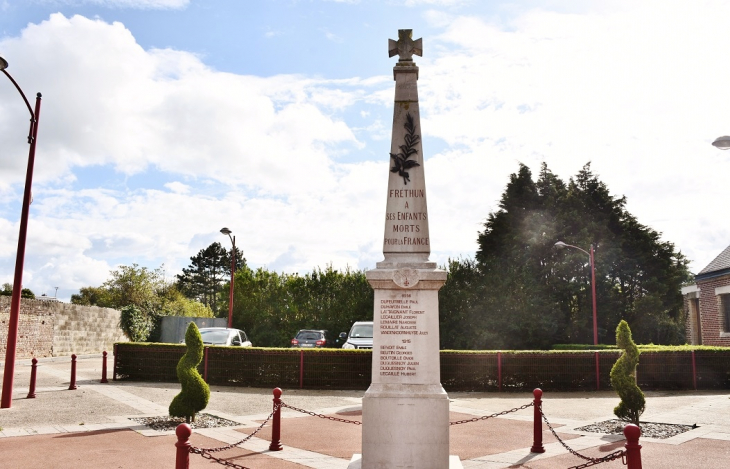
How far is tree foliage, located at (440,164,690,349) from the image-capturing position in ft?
101

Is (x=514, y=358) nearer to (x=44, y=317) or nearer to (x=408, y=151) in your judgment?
(x=408, y=151)

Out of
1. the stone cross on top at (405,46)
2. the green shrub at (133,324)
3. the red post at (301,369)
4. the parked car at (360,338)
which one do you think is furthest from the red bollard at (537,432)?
the green shrub at (133,324)

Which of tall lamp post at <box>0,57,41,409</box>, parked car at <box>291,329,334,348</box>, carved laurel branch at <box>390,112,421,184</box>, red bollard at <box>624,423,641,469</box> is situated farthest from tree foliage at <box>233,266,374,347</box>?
red bollard at <box>624,423,641,469</box>

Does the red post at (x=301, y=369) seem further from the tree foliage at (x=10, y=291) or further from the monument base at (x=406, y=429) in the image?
the tree foliage at (x=10, y=291)

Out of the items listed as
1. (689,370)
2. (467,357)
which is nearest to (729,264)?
(689,370)

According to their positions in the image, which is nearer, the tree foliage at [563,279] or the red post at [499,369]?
the red post at [499,369]

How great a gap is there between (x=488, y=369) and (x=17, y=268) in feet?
40.8

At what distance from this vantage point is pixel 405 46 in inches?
318

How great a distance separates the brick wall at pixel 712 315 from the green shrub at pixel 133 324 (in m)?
30.3

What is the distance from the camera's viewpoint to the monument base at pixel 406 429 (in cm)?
681

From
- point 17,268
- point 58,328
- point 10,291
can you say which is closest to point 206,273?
point 10,291

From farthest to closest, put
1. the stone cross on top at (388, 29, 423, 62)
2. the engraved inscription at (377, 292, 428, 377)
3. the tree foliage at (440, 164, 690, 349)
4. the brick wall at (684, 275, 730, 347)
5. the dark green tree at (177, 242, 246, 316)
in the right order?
the dark green tree at (177, 242, 246, 316) → the tree foliage at (440, 164, 690, 349) → the brick wall at (684, 275, 730, 347) → the stone cross on top at (388, 29, 423, 62) → the engraved inscription at (377, 292, 428, 377)

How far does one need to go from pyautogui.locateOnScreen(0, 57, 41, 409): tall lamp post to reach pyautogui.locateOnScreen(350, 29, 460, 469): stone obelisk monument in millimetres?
8654

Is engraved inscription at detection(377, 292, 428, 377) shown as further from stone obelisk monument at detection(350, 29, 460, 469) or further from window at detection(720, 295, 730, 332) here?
window at detection(720, 295, 730, 332)
